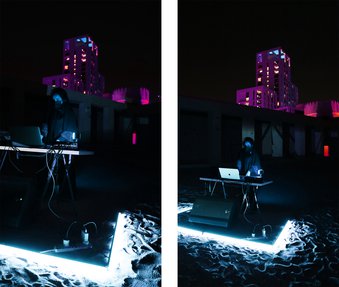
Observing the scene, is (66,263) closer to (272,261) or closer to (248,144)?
(272,261)

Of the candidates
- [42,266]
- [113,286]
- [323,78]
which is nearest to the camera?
[113,286]

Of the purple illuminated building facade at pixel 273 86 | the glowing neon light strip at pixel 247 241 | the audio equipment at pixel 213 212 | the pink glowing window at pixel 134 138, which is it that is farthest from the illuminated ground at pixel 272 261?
the pink glowing window at pixel 134 138

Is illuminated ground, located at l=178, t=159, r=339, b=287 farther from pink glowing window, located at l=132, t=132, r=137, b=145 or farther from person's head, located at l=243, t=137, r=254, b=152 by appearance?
pink glowing window, located at l=132, t=132, r=137, b=145

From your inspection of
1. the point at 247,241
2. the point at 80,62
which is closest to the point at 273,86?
the point at 247,241

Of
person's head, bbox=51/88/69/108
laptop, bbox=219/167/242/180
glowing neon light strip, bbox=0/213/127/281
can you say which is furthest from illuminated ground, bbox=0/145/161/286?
person's head, bbox=51/88/69/108

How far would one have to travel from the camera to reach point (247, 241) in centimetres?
276

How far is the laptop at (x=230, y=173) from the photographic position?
3330mm

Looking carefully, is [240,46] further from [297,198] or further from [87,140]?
[87,140]

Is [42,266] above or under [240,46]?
under

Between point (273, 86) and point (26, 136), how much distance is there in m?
2.77

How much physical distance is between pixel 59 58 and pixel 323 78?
3.23m

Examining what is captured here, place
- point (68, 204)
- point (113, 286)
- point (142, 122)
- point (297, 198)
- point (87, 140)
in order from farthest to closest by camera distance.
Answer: point (142, 122) < point (87, 140) < point (297, 198) < point (68, 204) < point (113, 286)

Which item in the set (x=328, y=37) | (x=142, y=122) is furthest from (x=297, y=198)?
(x=142, y=122)

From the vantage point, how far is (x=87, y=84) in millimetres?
3639
